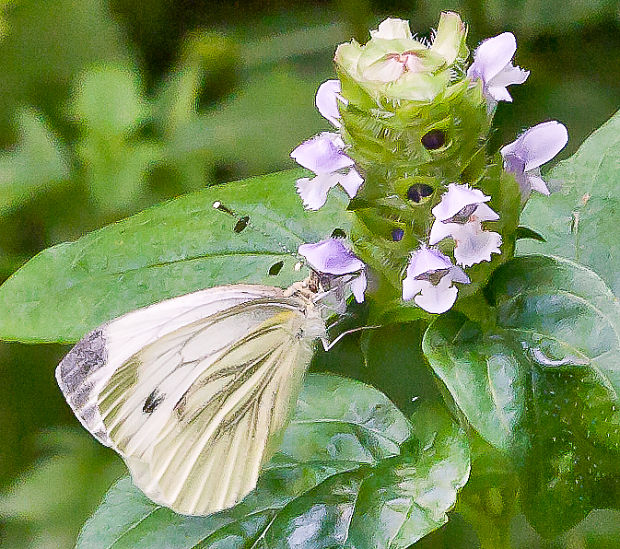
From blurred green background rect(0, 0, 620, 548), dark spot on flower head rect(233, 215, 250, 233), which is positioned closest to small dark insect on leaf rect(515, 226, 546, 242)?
dark spot on flower head rect(233, 215, 250, 233)

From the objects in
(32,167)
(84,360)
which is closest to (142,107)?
(32,167)

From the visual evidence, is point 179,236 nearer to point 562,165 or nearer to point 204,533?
point 204,533

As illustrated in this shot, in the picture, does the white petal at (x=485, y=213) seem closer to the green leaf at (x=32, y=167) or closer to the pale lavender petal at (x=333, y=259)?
the pale lavender petal at (x=333, y=259)

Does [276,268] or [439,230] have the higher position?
[439,230]

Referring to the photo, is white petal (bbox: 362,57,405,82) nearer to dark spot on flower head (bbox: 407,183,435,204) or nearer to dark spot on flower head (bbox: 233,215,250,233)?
dark spot on flower head (bbox: 407,183,435,204)

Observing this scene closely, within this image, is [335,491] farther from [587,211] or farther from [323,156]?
[587,211]

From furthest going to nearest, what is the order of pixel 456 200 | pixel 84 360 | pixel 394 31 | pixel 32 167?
pixel 32 167 → pixel 84 360 → pixel 394 31 → pixel 456 200
